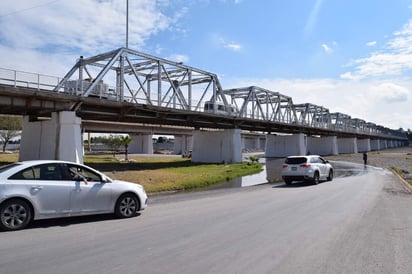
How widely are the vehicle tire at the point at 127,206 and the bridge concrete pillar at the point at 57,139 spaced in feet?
54.8

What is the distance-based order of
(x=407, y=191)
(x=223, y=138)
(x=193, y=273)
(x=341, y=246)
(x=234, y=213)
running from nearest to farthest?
1. (x=193, y=273)
2. (x=341, y=246)
3. (x=234, y=213)
4. (x=407, y=191)
5. (x=223, y=138)

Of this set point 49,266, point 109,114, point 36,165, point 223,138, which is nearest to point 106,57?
point 109,114

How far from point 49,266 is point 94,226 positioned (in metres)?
3.05

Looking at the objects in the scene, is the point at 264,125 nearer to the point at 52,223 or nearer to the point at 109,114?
the point at 109,114

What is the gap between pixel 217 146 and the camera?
46.8 meters

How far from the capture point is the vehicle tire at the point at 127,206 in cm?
948

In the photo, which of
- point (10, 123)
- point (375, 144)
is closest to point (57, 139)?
point (10, 123)

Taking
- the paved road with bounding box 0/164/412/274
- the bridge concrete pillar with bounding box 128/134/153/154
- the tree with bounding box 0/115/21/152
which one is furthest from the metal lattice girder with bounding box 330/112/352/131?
the paved road with bounding box 0/164/412/274

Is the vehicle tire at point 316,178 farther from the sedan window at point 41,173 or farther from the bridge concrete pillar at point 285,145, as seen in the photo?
the bridge concrete pillar at point 285,145

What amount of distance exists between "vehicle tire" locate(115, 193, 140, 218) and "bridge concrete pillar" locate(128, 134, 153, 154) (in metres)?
75.3

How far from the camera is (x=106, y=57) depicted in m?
34.4

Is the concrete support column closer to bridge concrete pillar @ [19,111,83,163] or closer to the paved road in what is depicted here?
bridge concrete pillar @ [19,111,83,163]

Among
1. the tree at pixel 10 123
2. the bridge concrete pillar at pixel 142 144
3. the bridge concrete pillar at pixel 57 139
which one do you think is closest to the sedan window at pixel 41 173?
the bridge concrete pillar at pixel 57 139

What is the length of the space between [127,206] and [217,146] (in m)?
37.2
